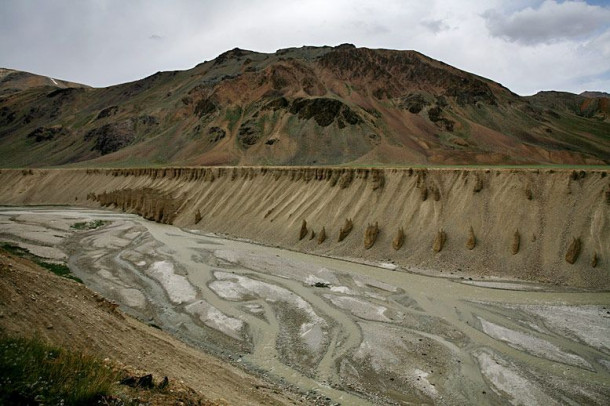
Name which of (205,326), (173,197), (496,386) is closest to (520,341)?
(496,386)

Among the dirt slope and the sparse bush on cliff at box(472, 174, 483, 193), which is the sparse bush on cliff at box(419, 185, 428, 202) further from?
the dirt slope

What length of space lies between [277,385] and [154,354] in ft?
13.9

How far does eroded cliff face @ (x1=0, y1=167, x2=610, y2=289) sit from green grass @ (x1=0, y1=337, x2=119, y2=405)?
2272cm

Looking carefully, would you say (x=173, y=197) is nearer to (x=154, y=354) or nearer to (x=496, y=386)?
(x=154, y=354)

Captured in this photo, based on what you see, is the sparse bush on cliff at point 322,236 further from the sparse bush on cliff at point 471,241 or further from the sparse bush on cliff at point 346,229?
the sparse bush on cliff at point 471,241

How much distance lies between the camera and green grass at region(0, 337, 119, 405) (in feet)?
20.0

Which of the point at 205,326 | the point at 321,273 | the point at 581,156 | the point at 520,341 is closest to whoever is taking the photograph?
the point at 520,341

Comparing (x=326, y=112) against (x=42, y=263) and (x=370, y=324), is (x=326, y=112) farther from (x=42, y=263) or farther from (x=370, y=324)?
(x=370, y=324)

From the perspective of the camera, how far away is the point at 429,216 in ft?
101

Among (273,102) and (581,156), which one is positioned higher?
(273,102)

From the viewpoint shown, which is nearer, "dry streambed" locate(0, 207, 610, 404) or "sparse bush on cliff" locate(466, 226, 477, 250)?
"dry streambed" locate(0, 207, 610, 404)

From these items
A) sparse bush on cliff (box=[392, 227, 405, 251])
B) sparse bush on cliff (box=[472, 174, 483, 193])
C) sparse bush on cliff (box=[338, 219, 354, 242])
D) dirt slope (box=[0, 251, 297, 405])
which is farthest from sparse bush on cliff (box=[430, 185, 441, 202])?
dirt slope (box=[0, 251, 297, 405])

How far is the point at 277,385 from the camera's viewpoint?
1299cm

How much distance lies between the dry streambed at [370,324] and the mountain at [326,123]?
48.4 metres
